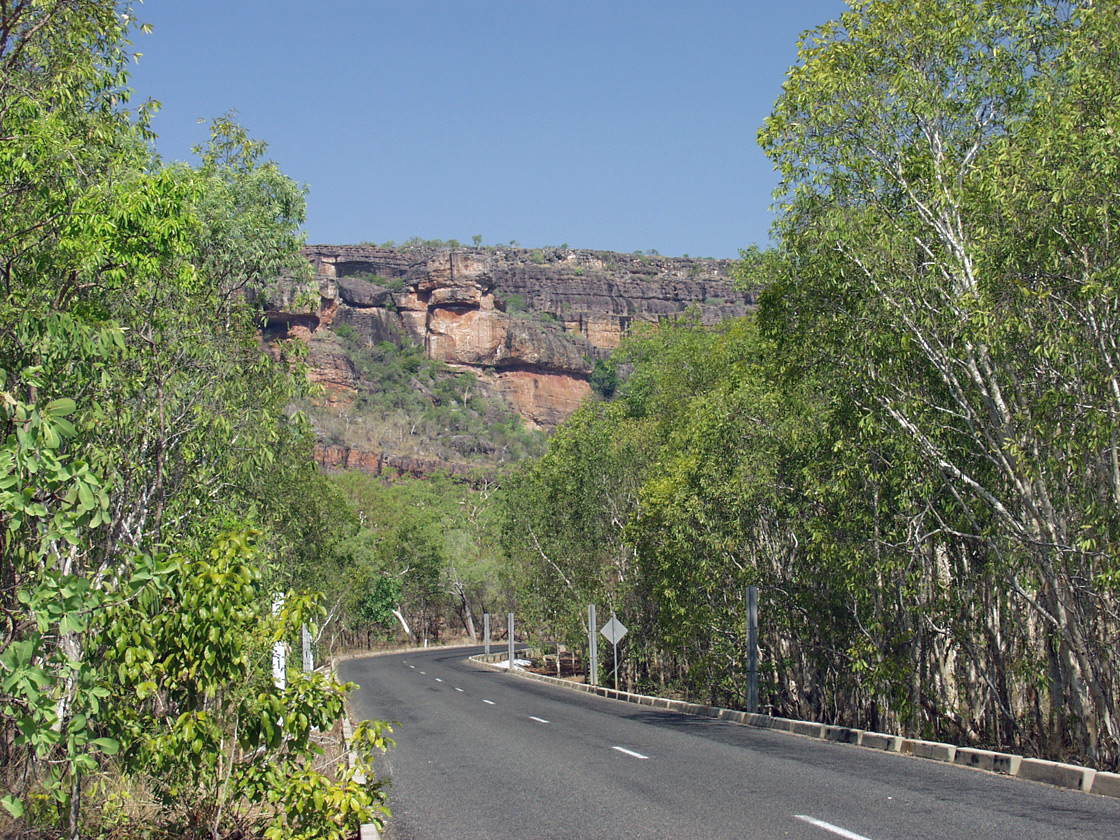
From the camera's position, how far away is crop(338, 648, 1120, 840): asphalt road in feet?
26.9

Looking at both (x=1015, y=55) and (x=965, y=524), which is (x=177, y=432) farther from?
(x=1015, y=55)

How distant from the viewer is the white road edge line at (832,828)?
7566mm

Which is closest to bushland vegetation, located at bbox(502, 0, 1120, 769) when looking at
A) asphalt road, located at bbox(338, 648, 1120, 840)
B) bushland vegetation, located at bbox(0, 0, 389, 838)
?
asphalt road, located at bbox(338, 648, 1120, 840)

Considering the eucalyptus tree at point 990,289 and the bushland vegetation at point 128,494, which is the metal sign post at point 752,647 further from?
the bushland vegetation at point 128,494

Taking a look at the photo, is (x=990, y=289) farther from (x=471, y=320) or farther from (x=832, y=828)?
(x=471, y=320)

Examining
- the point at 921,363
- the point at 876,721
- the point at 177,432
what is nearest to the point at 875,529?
the point at 921,363

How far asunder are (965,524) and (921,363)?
→ 2.50m

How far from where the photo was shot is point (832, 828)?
793 cm

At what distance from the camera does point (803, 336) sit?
16250mm

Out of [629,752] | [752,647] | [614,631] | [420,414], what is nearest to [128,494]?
[629,752]

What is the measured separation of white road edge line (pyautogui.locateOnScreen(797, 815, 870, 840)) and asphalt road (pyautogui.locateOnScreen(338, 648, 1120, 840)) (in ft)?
0.03

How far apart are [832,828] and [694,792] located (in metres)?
2.47

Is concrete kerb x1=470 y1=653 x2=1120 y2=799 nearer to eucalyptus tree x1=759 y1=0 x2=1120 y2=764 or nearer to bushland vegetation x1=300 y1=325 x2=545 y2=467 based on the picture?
eucalyptus tree x1=759 y1=0 x2=1120 y2=764

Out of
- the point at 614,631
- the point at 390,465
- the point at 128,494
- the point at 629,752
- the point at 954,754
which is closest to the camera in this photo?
the point at 128,494
